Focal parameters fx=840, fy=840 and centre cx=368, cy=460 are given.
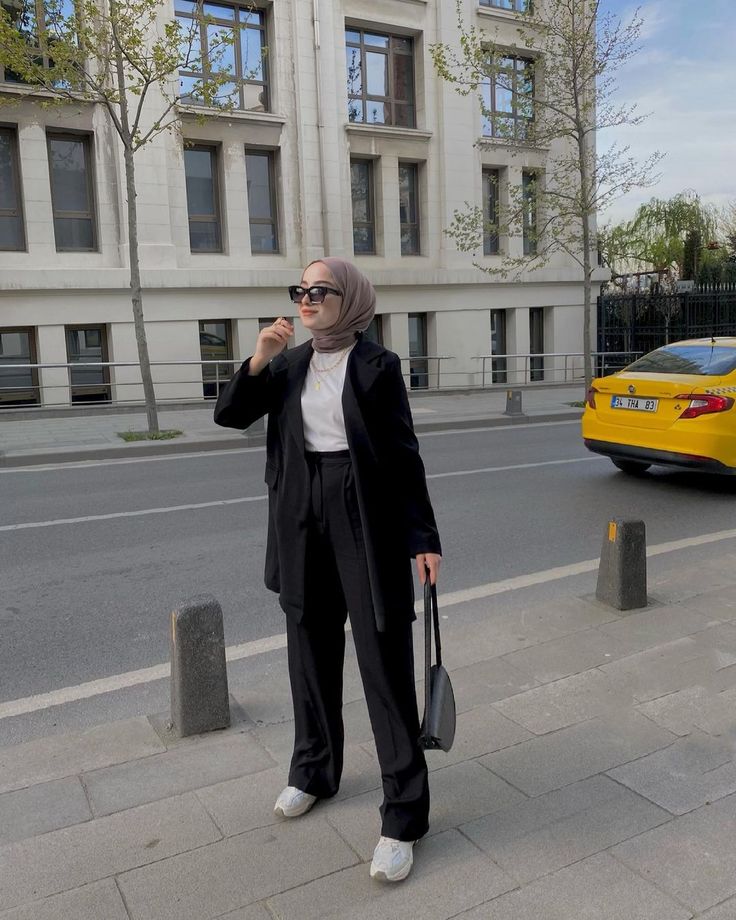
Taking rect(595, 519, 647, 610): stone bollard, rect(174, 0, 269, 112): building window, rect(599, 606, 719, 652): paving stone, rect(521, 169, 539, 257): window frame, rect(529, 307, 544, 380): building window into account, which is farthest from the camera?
rect(529, 307, 544, 380): building window

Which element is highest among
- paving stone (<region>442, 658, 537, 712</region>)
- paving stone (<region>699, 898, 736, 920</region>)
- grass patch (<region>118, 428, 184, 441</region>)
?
grass patch (<region>118, 428, 184, 441</region>)

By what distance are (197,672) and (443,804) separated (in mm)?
1177

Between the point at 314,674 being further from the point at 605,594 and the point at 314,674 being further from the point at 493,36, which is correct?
the point at 493,36

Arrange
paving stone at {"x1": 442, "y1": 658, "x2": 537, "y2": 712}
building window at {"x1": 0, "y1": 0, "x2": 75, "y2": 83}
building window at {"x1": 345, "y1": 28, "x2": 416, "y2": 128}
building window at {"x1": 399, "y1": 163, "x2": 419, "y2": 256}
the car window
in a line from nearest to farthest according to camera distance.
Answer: paving stone at {"x1": 442, "y1": 658, "x2": 537, "y2": 712}
the car window
building window at {"x1": 0, "y1": 0, "x2": 75, "y2": 83}
building window at {"x1": 345, "y1": 28, "x2": 416, "y2": 128}
building window at {"x1": 399, "y1": 163, "x2": 419, "y2": 256}

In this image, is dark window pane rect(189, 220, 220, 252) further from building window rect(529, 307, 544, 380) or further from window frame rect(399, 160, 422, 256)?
building window rect(529, 307, 544, 380)

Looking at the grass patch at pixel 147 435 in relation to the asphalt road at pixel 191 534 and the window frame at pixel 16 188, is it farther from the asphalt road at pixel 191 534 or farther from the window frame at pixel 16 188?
the window frame at pixel 16 188

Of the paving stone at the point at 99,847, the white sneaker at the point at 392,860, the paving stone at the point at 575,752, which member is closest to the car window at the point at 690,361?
the paving stone at the point at 575,752

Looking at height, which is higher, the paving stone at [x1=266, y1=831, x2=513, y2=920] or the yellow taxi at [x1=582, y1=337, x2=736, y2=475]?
the yellow taxi at [x1=582, y1=337, x2=736, y2=475]

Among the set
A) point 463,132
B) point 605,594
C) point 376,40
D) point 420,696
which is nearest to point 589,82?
point 463,132

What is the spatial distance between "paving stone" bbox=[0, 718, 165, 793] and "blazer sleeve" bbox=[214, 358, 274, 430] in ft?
4.91

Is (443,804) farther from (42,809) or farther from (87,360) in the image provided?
(87,360)

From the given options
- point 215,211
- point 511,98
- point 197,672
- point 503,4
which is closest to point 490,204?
point 511,98

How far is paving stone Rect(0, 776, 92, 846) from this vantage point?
2.81 metres

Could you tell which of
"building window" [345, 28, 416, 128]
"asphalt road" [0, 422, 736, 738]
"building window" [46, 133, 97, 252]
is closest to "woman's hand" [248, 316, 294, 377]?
"asphalt road" [0, 422, 736, 738]
